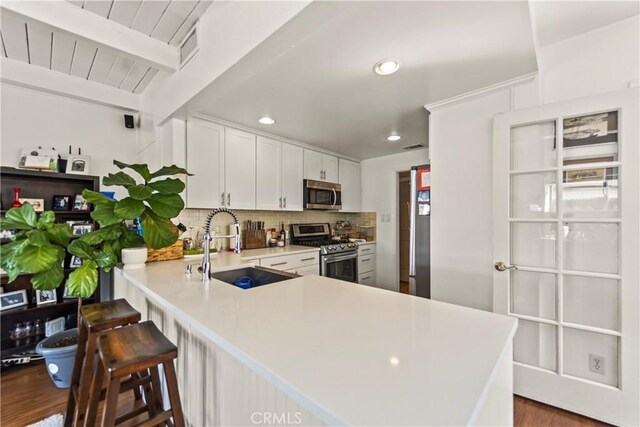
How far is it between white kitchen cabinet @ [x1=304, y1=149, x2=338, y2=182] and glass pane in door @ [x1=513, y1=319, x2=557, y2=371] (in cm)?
285

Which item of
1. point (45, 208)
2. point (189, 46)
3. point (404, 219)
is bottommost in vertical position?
point (404, 219)

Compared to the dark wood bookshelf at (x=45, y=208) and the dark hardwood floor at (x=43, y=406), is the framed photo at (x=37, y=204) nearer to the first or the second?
the dark wood bookshelf at (x=45, y=208)

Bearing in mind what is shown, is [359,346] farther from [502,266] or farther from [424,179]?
[424,179]

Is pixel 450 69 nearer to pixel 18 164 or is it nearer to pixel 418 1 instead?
pixel 418 1

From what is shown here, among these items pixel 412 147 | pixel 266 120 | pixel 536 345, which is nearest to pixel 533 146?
pixel 536 345

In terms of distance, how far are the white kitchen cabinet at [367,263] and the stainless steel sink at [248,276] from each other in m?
2.18

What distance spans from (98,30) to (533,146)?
3042 mm

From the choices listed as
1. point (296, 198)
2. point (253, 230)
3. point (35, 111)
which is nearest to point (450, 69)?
point (296, 198)

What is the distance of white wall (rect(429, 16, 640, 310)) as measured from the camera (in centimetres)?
169

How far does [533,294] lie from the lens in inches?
73.5

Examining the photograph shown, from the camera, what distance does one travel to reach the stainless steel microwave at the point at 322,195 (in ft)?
12.4

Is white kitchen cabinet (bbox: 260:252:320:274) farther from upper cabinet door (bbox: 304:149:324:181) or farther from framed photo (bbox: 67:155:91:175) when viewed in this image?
framed photo (bbox: 67:155:91:175)

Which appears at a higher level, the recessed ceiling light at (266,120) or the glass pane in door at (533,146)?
the recessed ceiling light at (266,120)

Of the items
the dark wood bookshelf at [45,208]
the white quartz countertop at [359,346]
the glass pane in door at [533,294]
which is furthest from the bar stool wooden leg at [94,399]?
the glass pane in door at [533,294]
